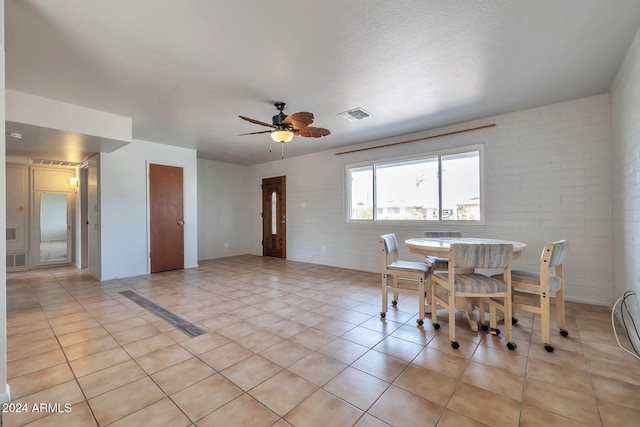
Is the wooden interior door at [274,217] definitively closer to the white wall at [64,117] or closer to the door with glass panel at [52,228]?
the white wall at [64,117]

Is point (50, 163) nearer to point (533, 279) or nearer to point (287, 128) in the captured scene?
point (287, 128)

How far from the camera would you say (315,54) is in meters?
2.37

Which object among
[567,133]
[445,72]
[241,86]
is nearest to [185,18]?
[241,86]

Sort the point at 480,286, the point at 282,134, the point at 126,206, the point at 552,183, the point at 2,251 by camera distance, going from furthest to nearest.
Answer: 1. the point at 126,206
2. the point at 552,183
3. the point at 282,134
4. the point at 480,286
5. the point at 2,251

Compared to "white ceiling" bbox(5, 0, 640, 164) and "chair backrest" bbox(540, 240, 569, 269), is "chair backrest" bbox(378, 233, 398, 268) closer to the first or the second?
"chair backrest" bbox(540, 240, 569, 269)

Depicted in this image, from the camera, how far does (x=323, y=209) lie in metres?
6.01

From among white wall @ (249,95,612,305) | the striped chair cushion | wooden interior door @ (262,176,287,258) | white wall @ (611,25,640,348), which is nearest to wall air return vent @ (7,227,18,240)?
wooden interior door @ (262,176,287,258)

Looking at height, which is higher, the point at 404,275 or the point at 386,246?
the point at 386,246

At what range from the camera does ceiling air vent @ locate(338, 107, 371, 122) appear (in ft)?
12.1

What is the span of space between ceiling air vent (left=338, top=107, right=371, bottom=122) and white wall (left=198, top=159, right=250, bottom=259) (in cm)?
439

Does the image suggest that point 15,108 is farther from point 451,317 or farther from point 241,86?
point 451,317

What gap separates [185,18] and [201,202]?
538 centimetres

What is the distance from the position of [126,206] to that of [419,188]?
5210 mm

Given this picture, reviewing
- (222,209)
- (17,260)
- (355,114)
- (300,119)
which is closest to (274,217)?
(222,209)
